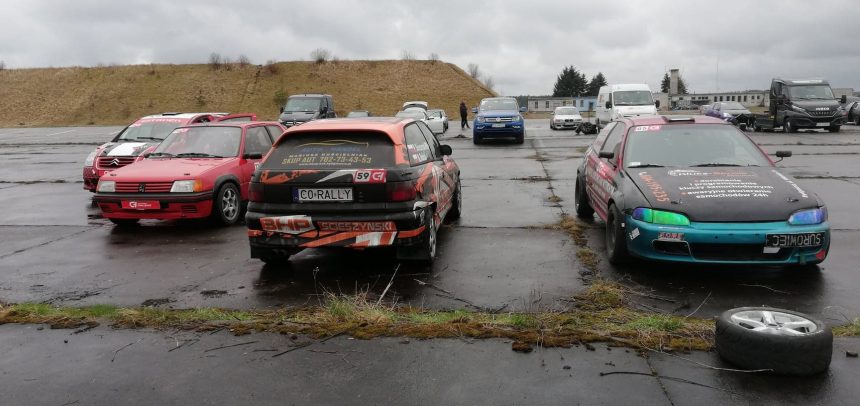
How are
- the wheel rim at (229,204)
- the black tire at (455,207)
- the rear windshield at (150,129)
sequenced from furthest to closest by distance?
the rear windshield at (150,129)
the wheel rim at (229,204)
the black tire at (455,207)

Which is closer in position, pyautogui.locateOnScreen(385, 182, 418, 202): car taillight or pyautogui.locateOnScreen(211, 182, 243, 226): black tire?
pyautogui.locateOnScreen(385, 182, 418, 202): car taillight

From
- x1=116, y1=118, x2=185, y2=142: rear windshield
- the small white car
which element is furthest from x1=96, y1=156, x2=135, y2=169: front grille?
the small white car

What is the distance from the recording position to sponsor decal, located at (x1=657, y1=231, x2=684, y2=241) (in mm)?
5289

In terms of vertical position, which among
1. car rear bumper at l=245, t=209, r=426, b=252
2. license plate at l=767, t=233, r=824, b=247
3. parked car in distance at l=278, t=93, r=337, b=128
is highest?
parked car in distance at l=278, t=93, r=337, b=128

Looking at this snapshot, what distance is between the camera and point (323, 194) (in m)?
5.73

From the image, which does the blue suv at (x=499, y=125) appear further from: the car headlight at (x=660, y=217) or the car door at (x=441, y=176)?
the car headlight at (x=660, y=217)

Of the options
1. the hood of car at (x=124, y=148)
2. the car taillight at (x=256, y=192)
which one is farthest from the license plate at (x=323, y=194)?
the hood of car at (x=124, y=148)

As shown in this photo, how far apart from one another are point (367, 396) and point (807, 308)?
365cm

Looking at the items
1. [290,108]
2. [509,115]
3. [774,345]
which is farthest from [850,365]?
[290,108]

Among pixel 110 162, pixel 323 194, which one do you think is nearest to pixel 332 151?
pixel 323 194

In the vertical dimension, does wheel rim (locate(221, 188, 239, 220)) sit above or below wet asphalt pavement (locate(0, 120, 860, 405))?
above

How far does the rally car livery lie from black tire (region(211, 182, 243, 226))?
17.5ft

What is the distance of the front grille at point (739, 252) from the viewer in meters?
5.18

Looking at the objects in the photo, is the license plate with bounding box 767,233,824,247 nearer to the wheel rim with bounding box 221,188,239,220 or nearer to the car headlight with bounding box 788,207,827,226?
the car headlight with bounding box 788,207,827,226
